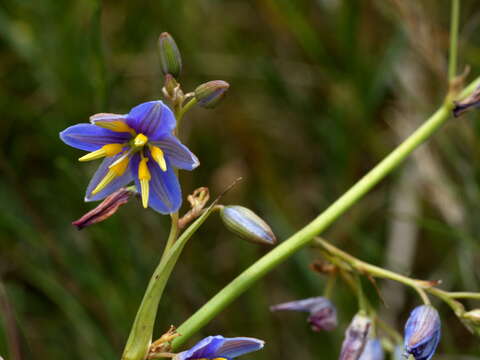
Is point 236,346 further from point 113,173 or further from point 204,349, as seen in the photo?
point 113,173

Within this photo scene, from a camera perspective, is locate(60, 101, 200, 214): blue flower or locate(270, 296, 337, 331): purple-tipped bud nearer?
locate(60, 101, 200, 214): blue flower

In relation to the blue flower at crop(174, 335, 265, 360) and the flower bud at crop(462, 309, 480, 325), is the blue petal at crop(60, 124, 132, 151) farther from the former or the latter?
the flower bud at crop(462, 309, 480, 325)

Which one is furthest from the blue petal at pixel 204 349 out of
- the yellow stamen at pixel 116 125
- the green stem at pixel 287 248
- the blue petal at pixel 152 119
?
the yellow stamen at pixel 116 125

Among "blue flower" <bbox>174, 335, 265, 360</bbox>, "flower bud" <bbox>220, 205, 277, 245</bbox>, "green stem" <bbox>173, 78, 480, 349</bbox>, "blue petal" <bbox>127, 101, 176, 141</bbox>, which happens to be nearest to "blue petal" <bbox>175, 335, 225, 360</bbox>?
"blue flower" <bbox>174, 335, 265, 360</bbox>

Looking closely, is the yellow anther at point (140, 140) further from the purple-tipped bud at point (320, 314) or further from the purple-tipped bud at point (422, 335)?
the purple-tipped bud at point (422, 335)

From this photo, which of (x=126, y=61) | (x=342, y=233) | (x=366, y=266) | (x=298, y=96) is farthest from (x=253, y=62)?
(x=366, y=266)
